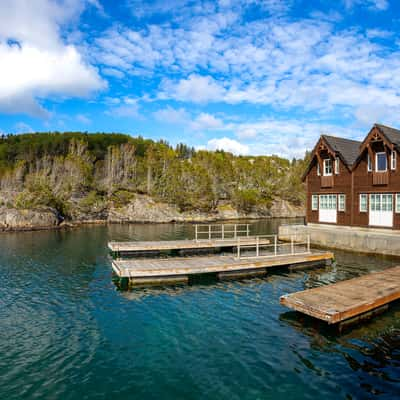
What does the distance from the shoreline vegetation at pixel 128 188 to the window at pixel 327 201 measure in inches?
1639

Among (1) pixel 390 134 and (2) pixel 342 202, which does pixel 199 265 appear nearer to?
(2) pixel 342 202

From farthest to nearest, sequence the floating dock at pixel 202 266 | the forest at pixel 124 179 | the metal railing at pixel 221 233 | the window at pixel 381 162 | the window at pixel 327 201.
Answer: the forest at pixel 124 179
the window at pixel 327 201
the metal railing at pixel 221 233
the window at pixel 381 162
the floating dock at pixel 202 266

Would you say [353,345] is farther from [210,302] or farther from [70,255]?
[70,255]

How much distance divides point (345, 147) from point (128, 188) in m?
60.1

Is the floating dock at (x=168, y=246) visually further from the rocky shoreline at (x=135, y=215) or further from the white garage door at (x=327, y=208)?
the rocky shoreline at (x=135, y=215)

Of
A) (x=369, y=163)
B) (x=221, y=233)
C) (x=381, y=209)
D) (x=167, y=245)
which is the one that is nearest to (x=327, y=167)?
(x=369, y=163)

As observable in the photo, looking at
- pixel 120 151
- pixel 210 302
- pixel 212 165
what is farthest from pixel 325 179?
pixel 120 151

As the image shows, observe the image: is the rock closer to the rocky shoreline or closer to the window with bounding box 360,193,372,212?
the rocky shoreline

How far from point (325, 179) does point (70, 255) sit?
27029 millimetres

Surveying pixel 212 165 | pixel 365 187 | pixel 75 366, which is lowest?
pixel 75 366

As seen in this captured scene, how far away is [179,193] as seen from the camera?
267 feet

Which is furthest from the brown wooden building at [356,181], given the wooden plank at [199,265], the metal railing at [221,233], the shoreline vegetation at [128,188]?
the shoreline vegetation at [128,188]

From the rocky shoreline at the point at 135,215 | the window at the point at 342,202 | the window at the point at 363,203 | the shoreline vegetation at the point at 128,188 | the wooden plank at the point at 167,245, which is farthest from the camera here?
the shoreline vegetation at the point at 128,188

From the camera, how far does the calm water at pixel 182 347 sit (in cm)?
940
